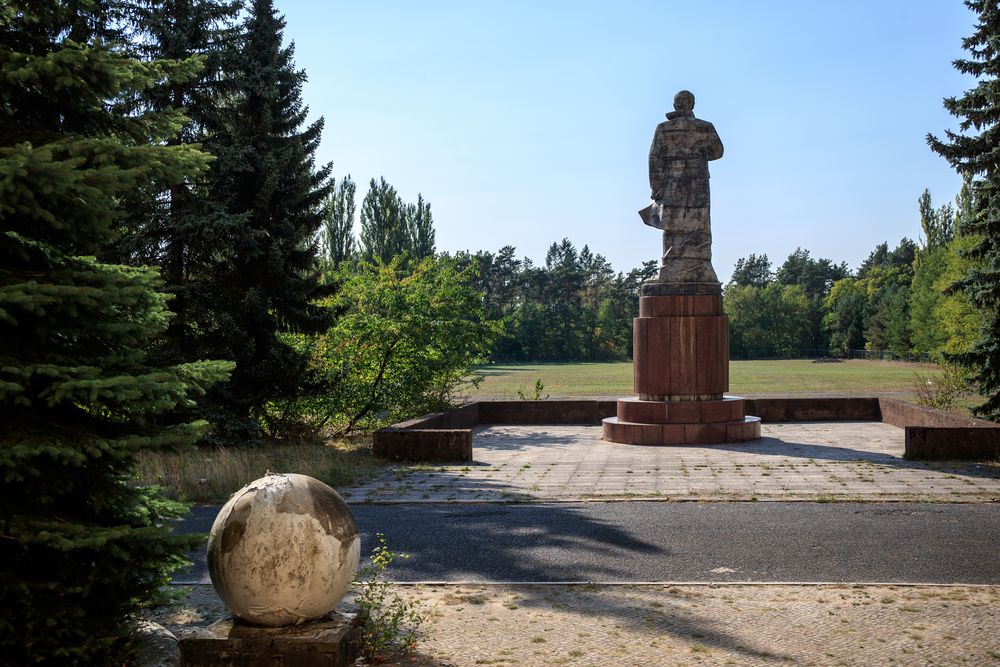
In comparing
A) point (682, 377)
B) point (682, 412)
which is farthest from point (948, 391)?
point (682, 412)

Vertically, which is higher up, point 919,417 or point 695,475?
point 919,417

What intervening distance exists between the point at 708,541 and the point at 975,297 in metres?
10.8

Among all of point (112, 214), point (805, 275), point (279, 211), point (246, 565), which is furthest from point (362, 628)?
point (805, 275)

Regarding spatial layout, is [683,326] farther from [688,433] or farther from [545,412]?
[545,412]

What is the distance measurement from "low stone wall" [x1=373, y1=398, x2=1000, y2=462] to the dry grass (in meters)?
0.76

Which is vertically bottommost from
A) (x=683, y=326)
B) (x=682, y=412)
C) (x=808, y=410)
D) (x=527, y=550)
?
(x=527, y=550)

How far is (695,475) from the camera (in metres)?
12.3

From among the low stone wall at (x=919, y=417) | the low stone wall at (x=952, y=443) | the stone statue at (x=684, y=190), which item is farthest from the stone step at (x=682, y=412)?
the low stone wall at (x=952, y=443)

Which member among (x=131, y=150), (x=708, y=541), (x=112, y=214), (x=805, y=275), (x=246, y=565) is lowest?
(x=708, y=541)

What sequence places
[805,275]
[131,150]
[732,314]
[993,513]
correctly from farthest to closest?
1. [805,275]
2. [732,314]
3. [993,513]
4. [131,150]

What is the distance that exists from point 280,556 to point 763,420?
58.0ft

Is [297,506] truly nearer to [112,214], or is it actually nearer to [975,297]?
[112,214]

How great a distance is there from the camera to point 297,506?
4969mm

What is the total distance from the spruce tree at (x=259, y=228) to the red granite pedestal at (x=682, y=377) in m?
A: 5.84
